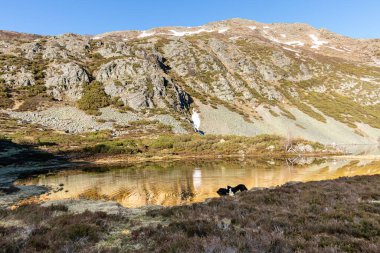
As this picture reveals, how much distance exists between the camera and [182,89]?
12169cm

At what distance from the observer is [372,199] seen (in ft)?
54.1

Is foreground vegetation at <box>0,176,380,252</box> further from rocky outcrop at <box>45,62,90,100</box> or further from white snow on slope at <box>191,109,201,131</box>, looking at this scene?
rocky outcrop at <box>45,62,90,100</box>

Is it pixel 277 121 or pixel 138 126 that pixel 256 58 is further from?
pixel 138 126

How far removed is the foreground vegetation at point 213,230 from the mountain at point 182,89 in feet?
241

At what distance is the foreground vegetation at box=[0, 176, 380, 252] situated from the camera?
26.3ft

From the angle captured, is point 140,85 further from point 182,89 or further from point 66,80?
point 66,80

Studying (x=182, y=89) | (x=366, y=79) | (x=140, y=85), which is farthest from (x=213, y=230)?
(x=366, y=79)

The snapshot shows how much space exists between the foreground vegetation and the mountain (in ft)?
241

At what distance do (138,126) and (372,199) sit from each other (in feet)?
254

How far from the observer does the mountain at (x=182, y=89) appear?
3701 inches

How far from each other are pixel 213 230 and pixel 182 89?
114 metres

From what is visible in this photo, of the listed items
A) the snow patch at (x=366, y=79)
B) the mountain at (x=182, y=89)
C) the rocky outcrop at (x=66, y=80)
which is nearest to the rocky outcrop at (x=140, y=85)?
the mountain at (x=182, y=89)

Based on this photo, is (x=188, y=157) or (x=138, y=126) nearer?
Answer: (x=188, y=157)

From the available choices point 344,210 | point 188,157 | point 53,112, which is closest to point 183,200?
point 344,210
